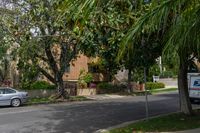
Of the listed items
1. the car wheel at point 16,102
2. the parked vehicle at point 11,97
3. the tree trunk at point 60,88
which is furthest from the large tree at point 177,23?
the tree trunk at point 60,88

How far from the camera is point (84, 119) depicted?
61.8 feet

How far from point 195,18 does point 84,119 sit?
13411 millimetres

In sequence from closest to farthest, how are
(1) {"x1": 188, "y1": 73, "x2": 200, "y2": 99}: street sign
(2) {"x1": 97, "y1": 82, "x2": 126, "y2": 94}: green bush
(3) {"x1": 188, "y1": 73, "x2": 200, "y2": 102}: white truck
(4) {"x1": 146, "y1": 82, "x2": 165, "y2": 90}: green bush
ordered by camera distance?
1. (3) {"x1": 188, "y1": 73, "x2": 200, "y2": 102}: white truck
2. (1) {"x1": 188, "y1": 73, "x2": 200, "y2": 99}: street sign
3. (2) {"x1": 97, "y1": 82, "x2": 126, "y2": 94}: green bush
4. (4) {"x1": 146, "y1": 82, "x2": 165, "y2": 90}: green bush

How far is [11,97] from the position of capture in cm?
2794

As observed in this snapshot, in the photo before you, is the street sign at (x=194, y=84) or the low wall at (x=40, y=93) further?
the low wall at (x=40, y=93)

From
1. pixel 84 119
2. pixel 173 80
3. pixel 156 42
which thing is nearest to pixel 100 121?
pixel 84 119

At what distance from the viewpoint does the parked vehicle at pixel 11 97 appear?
27703 mm

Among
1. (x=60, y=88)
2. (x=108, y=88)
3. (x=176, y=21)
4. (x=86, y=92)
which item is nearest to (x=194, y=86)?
(x=60, y=88)

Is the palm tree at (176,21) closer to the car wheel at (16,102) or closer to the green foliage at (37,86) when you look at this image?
Result: the car wheel at (16,102)

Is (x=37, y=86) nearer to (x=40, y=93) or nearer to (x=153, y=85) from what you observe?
(x=40, y=93)

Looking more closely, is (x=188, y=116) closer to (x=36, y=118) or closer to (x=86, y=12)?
(x=36, y=118)

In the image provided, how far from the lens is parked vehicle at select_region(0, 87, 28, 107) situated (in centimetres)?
2770

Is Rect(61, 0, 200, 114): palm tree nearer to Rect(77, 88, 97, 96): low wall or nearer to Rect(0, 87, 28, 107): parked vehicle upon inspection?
Rect(0, 87, 28, 107): parked vehicle

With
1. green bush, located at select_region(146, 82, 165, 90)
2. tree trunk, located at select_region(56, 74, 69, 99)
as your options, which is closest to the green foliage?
tree trunk, located at select_region(56, 74, 69, 99)
